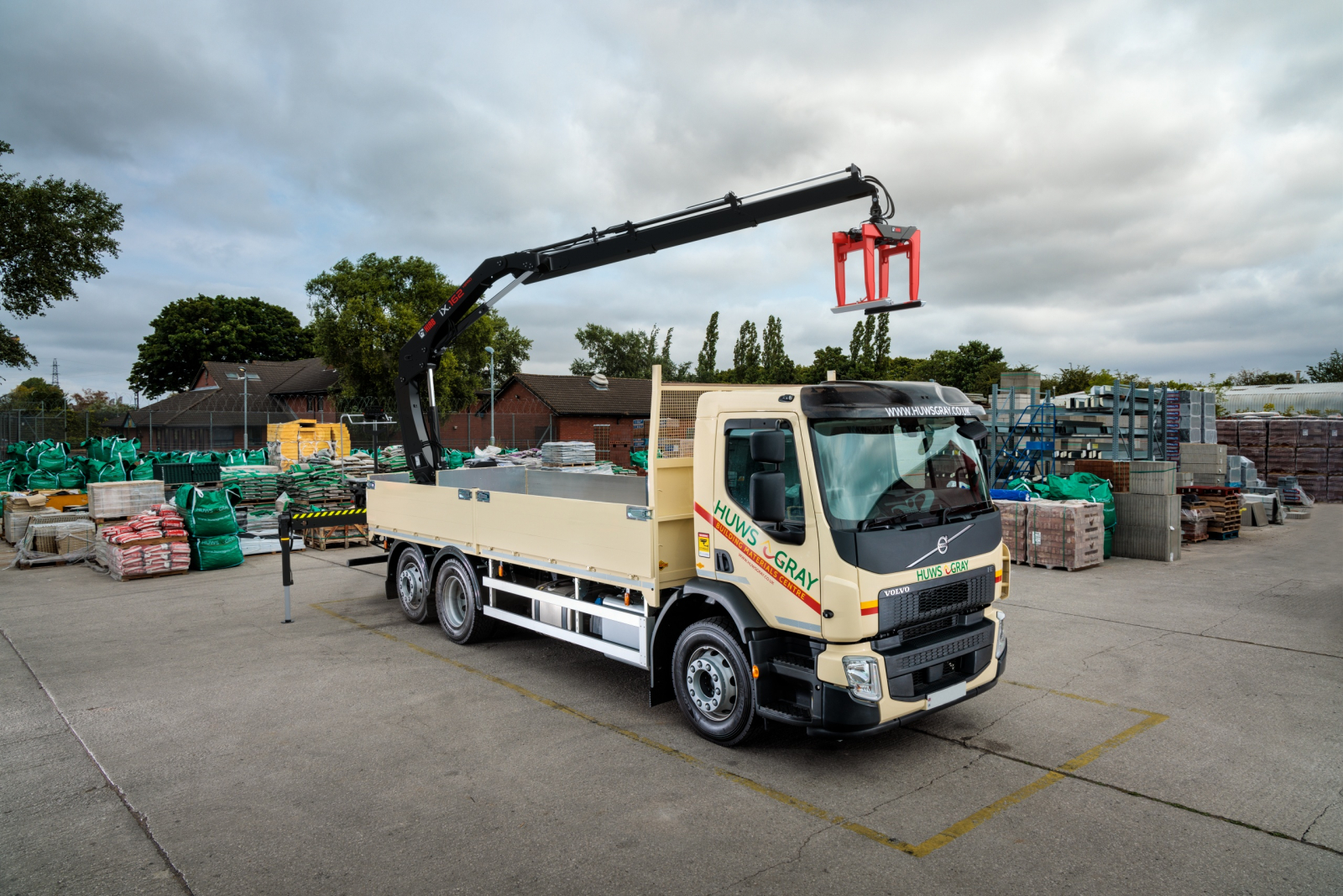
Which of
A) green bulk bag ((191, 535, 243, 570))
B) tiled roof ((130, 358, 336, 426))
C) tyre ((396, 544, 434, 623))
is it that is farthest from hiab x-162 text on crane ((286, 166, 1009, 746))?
tiled roof ((130, 358, 336, 426))

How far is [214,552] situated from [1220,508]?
2034cm

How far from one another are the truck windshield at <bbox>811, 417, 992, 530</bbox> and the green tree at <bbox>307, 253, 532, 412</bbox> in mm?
27999

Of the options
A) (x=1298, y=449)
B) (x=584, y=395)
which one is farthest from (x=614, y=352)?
(x=1298, y=449)

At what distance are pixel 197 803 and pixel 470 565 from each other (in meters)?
3.70

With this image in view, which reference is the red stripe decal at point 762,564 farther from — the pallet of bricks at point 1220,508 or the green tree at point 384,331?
the green tree at point 384,331

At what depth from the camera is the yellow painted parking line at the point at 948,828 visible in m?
4.37

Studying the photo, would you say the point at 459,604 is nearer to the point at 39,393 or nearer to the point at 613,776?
the point at 613,776

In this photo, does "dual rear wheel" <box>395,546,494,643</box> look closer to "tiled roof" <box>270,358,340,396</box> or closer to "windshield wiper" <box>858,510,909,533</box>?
"windshield wiper" <box>858,510,909,533</box>

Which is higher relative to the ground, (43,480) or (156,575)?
(43,480)

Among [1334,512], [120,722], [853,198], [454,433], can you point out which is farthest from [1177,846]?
[454,433]

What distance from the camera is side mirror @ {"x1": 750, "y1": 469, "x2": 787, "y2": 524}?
16.0 feet

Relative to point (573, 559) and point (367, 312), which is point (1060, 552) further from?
point (367, 312)

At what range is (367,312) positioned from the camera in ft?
115

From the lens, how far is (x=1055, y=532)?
12836 mm
